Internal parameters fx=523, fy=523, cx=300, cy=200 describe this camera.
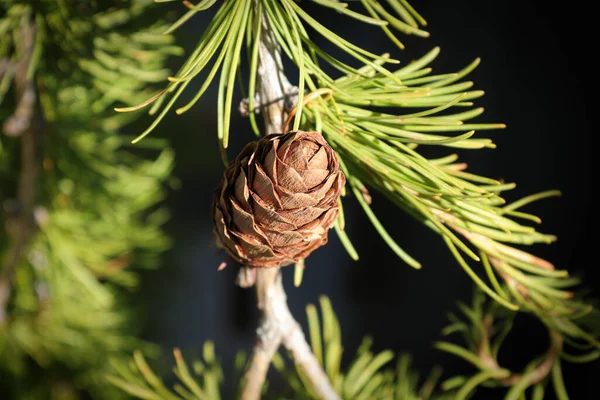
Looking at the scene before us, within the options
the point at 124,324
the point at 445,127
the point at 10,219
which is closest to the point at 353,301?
the point at 124,324

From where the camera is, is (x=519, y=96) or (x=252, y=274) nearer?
(x=252, y=274)

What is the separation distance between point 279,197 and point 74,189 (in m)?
0.30

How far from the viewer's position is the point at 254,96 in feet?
0.75

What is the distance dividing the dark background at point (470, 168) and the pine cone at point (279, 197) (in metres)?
0.24

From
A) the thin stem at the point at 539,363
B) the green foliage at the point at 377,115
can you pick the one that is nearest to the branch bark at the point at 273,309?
the green foliage at the point at 377,115

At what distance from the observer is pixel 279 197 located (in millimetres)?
190

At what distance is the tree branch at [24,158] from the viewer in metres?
0.35

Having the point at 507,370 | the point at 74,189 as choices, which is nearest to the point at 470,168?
the point at 507,370

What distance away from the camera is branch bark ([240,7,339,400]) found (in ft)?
0.72

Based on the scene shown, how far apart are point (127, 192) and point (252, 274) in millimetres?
243

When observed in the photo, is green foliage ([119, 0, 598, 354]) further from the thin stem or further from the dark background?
the dark background

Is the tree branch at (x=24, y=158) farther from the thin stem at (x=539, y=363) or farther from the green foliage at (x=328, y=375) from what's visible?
the thin stem at (x=539, y=363)

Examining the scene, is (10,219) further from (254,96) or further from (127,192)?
(254,96)

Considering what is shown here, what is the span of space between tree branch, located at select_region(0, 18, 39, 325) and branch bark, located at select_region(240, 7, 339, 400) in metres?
0.21
